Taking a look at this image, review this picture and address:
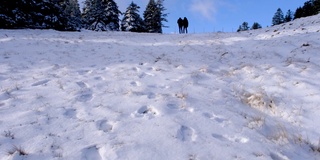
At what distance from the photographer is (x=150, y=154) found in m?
3.72

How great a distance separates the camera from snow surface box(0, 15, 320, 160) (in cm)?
388

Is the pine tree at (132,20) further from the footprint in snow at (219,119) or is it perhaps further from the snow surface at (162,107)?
the footprint in snow at (219,119)

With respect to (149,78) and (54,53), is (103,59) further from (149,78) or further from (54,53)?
(149,78)

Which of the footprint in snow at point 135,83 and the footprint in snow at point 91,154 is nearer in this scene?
the footprint in snow at point 91,154

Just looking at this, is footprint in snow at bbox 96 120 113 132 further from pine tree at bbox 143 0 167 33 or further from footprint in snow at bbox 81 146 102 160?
pine tree at bbox 143 0 167 33

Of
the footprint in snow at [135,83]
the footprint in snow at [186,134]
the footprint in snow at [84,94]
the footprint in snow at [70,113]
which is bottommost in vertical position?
the footprint in snow at [186,134]

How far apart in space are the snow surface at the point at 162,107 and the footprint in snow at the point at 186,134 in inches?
0.6

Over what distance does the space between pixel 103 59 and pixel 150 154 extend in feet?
23.5

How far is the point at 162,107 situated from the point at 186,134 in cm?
110

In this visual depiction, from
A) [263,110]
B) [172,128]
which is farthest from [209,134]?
[263,110]

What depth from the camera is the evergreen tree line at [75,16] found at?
21.3m

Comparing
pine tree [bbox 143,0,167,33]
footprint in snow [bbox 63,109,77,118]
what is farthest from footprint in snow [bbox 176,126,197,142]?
pine tree [bbox 143,0,167,33]

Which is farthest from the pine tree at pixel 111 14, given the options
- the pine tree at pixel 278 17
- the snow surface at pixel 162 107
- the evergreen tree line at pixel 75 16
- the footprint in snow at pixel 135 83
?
the pine tree at pixel 278 17

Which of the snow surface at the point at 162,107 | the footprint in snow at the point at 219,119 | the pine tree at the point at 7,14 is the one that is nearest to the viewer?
the snow surface at the point at 162,107
